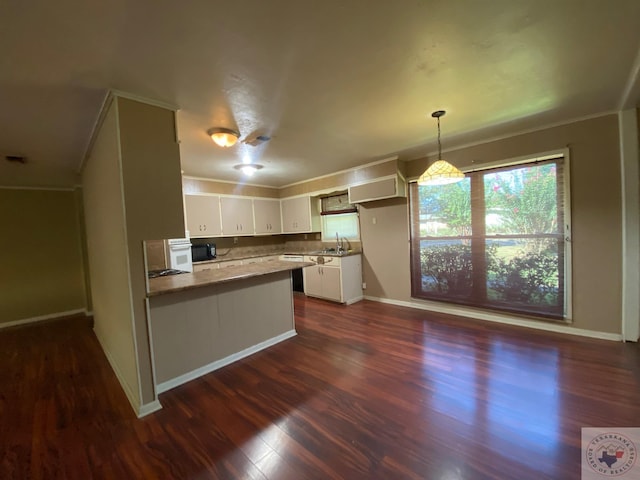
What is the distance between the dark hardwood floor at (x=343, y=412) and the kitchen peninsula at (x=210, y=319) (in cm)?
15

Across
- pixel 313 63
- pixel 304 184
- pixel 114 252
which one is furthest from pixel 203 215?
pixel 313 63

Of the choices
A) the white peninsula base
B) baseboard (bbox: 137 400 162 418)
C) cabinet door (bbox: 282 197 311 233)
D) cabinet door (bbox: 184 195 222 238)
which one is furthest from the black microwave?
baseboard (bbox: 137 400 162 418)

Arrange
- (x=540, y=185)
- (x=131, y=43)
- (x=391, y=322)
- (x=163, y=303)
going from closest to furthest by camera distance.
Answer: (x=131, y=43), (x=163, y=303), (x=540, y=185), (x=391, y=322)

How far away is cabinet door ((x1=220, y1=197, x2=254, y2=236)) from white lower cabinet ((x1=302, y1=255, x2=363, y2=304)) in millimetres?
1581

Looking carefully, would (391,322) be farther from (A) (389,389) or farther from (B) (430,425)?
(B) (430,425)

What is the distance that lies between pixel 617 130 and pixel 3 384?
6.74m

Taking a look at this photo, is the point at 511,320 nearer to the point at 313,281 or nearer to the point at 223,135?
the point at 313,281

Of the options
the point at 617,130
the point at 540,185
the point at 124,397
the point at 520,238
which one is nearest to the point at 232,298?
the point at 124,397

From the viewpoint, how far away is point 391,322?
3.74 meters

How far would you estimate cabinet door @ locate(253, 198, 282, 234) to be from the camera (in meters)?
5.71

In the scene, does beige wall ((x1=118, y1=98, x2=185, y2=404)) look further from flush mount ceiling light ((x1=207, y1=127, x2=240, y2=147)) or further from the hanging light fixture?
the hanging light fixture

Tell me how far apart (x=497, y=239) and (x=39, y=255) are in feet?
24.5

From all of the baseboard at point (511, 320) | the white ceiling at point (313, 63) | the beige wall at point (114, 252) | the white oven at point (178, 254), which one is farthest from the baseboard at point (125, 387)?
the baseboard at point (511, 320)

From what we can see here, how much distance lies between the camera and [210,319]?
2643mm
